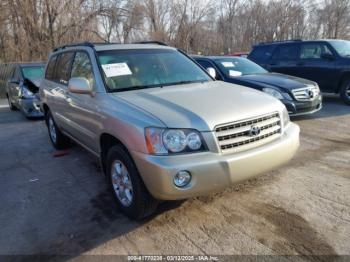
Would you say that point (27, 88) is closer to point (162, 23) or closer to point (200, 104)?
point (200, 104)

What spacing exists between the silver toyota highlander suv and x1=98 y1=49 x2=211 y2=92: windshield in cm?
1

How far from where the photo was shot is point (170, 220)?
3.31m

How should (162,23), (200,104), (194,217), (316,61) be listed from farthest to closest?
1. (162,23)
2. (316,61)
3. (194,217)
4. (200,104)

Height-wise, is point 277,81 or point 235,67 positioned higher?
point 235,67

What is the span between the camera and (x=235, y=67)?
7.91 meters

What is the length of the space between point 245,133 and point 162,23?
92.8 feet

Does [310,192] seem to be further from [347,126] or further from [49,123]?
[49,123]

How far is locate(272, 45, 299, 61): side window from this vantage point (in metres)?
9.52

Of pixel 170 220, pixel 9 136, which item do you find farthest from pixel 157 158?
pixel 9 136

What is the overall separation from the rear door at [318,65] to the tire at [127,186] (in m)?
7.27

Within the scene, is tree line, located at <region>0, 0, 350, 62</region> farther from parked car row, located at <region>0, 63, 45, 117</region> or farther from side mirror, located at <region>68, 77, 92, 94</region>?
side mirror, located at <region>68, 77, 92, 94</region>

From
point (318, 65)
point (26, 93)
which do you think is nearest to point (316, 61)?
point (318, 65)

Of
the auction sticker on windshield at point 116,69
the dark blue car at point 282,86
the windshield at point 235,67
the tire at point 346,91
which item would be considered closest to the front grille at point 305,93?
the dark blue car at point 282,86

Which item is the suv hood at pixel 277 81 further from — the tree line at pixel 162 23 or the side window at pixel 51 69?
the tree line at pixel 162 23
